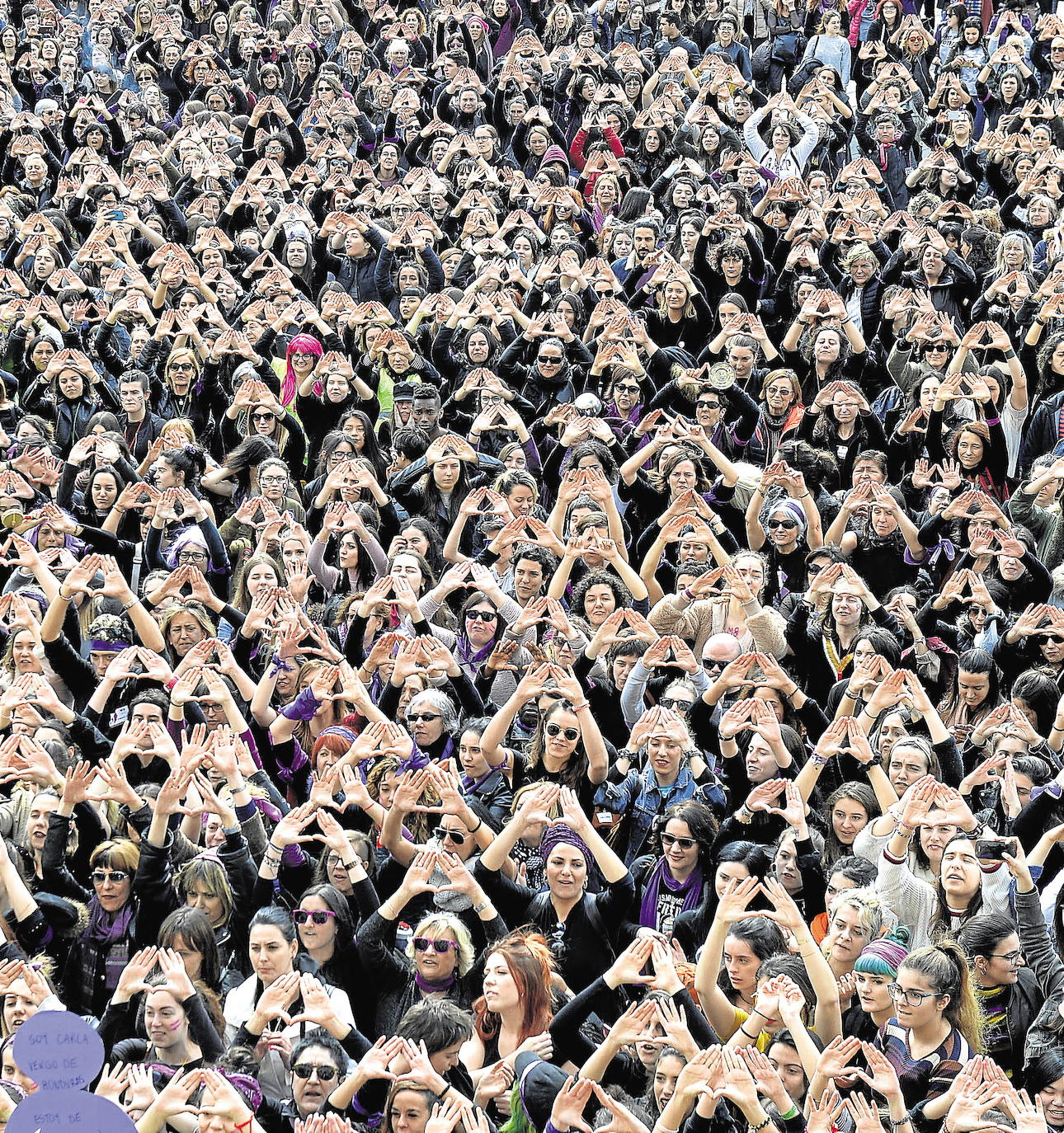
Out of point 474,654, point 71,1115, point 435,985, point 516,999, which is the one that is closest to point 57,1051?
point 71,1115

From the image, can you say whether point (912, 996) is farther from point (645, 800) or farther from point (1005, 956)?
point (645, 800)

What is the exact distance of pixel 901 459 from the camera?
31.0 feet

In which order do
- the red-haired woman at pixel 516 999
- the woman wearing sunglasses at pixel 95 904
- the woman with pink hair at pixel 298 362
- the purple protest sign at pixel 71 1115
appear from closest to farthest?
the purple protest sign at pixel 71 1115
the red-haired woman at pixel 516 999
the woman wearing sunglasses at pixel 95 904
the woman with pink hair at pixel 298 362

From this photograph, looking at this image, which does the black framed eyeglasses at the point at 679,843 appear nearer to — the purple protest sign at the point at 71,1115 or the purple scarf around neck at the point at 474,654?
the purple scarf around neck at the point at 474,654

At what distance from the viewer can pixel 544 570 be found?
8109 millimetres

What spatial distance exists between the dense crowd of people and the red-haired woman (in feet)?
0.04

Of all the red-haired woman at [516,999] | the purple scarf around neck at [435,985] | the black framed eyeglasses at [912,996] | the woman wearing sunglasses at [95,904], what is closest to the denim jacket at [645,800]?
the purple scarf around neck at [435,985]

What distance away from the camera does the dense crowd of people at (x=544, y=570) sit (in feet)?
17.3

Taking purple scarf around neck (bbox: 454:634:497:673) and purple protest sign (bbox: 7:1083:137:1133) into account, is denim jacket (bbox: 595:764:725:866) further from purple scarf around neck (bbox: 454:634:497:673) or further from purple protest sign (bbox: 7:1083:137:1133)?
purple protest sign (bbox: 7:1083:137:1133)

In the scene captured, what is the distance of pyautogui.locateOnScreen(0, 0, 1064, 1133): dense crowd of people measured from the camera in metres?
5.29

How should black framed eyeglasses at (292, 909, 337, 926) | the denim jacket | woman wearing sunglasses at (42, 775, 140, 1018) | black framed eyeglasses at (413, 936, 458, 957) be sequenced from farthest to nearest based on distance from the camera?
the denim jacket → woman wearing sunglasses at (42, 775, 140, 1018) → black framed eyeglasses at (292, 909, 337, 926) → black framed eyeglasses at (413, 936, 458, 957)

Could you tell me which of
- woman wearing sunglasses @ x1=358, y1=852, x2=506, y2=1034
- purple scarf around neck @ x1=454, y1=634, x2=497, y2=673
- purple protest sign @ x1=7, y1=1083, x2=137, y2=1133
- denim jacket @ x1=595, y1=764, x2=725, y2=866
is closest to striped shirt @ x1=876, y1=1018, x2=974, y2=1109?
woman wearing sunglasses @ x1=358, y1=852, x2=506, y2=1034

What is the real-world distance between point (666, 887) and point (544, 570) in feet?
7.49

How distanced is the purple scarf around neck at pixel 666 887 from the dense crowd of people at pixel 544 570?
2cm
